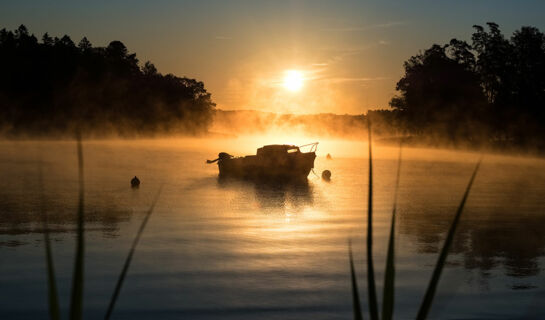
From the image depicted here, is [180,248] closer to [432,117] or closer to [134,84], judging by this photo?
[432,117]

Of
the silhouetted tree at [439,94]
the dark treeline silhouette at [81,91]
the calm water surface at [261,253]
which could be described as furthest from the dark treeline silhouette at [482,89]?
the calm water surface at [261,253]

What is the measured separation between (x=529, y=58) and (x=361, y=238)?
270ft

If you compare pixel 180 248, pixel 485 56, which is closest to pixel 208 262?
pixel 180 248

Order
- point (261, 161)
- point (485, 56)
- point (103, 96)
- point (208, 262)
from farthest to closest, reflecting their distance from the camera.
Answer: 1. point (103, 96)
2. point (485, 56)
3. point (261, 161)
4. point (208, 262)

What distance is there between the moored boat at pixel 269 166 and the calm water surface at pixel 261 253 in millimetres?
10308

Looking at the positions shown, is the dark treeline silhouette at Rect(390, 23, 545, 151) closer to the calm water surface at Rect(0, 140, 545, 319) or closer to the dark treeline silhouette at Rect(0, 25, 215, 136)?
the dark treeline silhouette at Rect(0, 25, 215, 136)

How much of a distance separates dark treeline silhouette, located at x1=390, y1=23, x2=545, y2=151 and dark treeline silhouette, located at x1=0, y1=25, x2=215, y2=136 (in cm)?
4825

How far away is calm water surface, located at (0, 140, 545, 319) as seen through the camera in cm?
1025

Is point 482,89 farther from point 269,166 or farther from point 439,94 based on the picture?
point 269,166

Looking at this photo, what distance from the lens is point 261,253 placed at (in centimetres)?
1473

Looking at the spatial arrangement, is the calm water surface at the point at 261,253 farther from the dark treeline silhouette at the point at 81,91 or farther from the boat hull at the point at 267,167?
the dark treeline silhouette at the point at 81,91

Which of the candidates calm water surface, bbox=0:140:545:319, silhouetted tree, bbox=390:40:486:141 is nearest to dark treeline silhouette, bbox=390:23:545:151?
silhouetted tree, bbox=390:40:486:141

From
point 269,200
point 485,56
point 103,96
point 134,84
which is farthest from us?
point 134,84

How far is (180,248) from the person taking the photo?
15133mm
